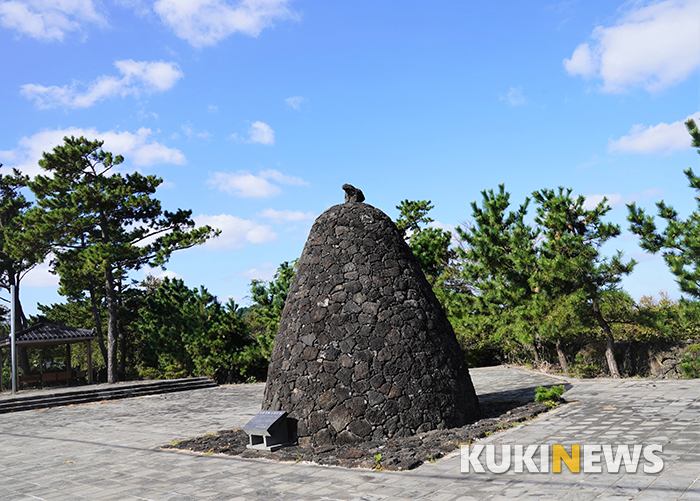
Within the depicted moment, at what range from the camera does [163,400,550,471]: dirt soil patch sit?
21.2 feet

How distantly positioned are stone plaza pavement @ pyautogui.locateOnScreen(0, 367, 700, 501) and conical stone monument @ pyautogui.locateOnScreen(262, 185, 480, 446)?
0.93 meters

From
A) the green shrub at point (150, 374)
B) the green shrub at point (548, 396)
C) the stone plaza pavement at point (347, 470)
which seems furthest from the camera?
the green shrub at point (150, 374)

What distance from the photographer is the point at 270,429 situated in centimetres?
746

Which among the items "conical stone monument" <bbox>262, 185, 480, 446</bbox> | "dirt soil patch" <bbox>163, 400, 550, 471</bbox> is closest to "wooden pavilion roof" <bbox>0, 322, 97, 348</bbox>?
"dirt soil patch" <bbox>163, 400, 550, 471</bbox>

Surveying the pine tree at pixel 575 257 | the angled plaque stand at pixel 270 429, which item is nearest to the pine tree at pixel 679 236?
the pine tree at pixel 575 257

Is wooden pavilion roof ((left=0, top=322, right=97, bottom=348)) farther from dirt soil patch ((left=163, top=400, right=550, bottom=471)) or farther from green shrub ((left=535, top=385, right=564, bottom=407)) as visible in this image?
green shrub ((left=535, top=385, right=564, bottom=407))

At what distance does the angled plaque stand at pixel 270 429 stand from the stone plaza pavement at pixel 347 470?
424mm

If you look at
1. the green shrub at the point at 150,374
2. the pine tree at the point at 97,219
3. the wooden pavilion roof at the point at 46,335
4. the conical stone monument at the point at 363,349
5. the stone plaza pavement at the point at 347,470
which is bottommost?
the stone plaza pavement at the point at 347,470

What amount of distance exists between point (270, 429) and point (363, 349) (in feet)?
5.81

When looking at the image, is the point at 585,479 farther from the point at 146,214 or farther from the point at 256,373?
the point at 146,214

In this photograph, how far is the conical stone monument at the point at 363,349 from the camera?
7449 mm

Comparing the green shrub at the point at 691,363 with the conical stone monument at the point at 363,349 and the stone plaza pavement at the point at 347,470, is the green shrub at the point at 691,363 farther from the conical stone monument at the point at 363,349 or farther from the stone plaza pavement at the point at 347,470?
the conical stone monument at the point at 363,349

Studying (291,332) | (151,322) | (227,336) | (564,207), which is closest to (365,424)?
(291,332)

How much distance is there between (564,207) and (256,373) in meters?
14.7
